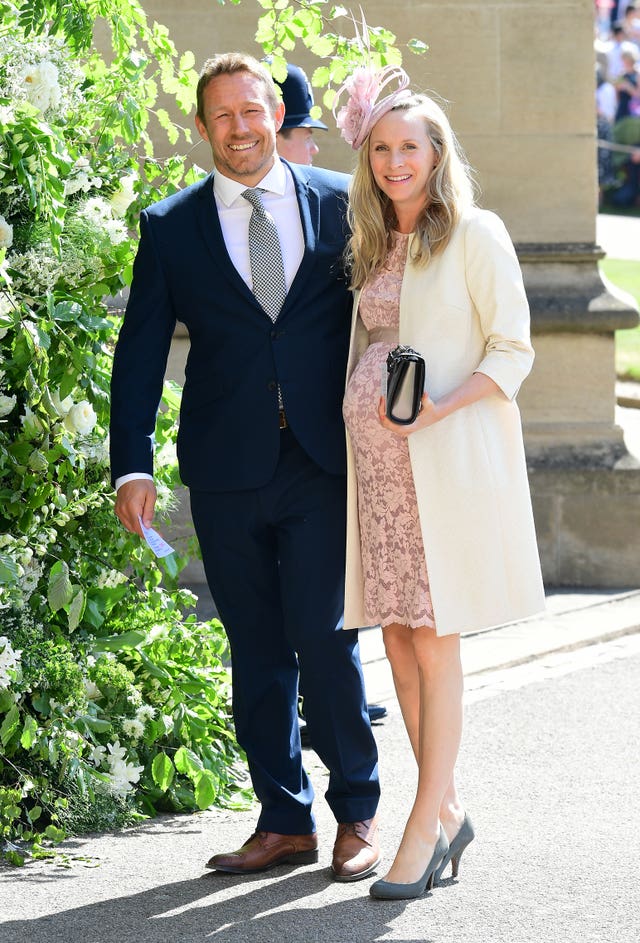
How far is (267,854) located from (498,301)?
1509 millimetres

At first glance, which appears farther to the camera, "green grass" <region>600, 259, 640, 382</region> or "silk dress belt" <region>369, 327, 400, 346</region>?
"green grass" <region>600, 259, 640, 382</region>

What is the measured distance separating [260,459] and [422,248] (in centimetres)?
65

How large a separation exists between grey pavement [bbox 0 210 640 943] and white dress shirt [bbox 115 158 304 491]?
1012mm

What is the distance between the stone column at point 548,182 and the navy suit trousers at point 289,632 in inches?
140

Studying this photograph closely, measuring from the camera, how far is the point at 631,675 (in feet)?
19.5

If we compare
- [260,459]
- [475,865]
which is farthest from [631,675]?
[260,459]

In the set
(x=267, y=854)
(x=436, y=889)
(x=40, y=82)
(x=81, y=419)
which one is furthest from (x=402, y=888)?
(x=40, y=82)

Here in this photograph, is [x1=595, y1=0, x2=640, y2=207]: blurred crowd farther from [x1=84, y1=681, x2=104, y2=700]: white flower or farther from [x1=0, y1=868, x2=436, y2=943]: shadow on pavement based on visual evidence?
[x1=0, y1=868, x2=436, y2=943]: shadow on pavement

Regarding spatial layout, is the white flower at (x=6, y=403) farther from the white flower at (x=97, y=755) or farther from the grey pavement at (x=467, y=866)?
the grey pavement at (x=467, y=866)

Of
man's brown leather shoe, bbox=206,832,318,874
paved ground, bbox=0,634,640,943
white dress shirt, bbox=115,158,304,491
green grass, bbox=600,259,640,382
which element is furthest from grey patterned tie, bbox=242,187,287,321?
green grass, bbox=600,259,640,382

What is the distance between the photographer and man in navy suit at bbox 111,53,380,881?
389cm

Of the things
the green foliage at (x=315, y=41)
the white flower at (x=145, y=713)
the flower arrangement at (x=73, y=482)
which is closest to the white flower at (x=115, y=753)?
the flower arrangement at (x=73, y=482)

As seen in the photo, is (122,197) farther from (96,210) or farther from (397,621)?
(397,621)

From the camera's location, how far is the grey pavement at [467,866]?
11.7ft
